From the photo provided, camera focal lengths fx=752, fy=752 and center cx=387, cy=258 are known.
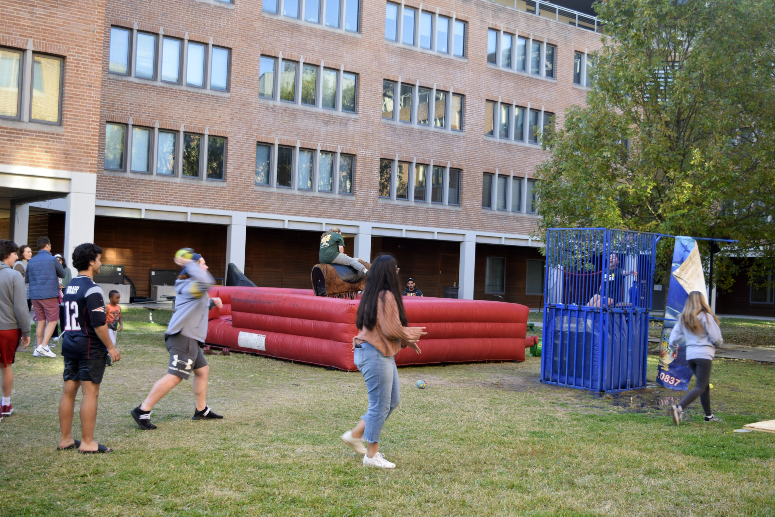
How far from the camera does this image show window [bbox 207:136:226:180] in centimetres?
2630

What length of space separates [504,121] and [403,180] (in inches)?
239

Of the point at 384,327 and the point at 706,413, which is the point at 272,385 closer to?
the point at 384,327

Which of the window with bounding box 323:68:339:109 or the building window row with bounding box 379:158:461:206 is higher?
the window with bounding box 323:68:339:109

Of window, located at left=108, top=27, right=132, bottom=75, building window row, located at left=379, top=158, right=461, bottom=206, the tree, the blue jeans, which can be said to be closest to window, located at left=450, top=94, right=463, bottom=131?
building window row, located at left=379, top=158, right=461, bottom=206

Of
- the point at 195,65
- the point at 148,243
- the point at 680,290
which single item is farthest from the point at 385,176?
the point at 680,290

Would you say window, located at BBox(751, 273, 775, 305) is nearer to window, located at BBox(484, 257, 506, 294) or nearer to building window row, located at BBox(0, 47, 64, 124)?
window, located at BBox(484, 257, 506, 294)

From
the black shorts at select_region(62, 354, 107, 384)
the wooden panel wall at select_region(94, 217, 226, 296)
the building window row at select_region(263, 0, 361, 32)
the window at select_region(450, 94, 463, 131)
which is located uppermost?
the building window row at select_region(263, 0, 361, 32)

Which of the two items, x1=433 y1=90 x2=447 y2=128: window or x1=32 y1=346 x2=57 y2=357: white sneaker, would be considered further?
x1=433 y1=90 x2=447 y2=128: window

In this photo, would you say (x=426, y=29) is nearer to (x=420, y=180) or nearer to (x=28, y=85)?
(x=420, y=180)

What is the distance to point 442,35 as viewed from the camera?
31641mm

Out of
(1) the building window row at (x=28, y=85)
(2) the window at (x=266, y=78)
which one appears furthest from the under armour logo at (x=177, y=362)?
(2) the window at (x=266, y=78)

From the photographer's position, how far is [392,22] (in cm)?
3020

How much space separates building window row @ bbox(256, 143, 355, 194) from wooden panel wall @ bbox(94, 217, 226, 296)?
146 inches

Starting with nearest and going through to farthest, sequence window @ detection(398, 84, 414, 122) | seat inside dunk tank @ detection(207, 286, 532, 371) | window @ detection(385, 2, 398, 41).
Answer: seat inside dunk tank @ detection(207, 286, 532, 371) → window @ detection(385, 2, 398, 41) → window @ detection(398, 84, 414, 122)
